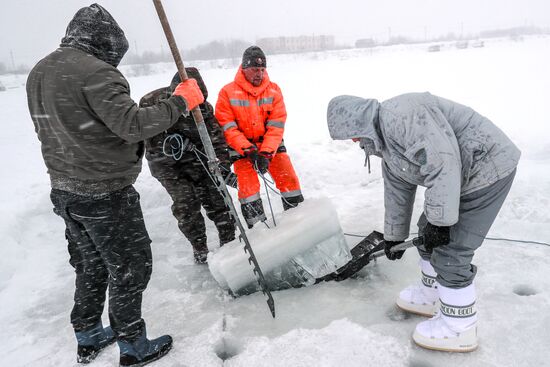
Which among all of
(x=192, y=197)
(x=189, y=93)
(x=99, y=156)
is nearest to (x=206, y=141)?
(x=189, y=93)

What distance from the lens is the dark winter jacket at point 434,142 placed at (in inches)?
67.2

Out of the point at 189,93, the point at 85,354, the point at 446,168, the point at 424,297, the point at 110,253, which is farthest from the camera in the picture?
the point at 424,297

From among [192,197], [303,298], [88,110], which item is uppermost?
[88,110]

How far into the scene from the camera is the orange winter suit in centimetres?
314

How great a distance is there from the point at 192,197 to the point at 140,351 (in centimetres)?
135

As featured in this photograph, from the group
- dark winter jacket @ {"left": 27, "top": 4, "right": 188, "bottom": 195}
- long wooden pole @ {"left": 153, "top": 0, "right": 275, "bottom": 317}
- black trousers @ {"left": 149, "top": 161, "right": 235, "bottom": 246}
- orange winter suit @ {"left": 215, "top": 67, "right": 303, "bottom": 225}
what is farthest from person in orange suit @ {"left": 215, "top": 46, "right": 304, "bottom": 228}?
dark winter jacket @ {"left": 27, "top": 4, "right": 188, "bottom": 195}

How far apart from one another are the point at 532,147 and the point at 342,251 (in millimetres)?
A: 3920

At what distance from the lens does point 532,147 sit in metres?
5.13

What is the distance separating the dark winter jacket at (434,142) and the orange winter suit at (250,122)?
1.33m

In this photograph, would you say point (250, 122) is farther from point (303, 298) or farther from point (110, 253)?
point (110, 253)

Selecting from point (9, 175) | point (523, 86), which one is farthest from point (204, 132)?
point (523, 86)

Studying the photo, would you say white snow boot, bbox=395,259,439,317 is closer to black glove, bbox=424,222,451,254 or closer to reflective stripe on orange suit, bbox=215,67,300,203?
black glove, bbox=424,222,451,254

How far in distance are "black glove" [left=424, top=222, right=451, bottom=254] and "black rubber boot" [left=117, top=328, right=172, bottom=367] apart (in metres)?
1.66

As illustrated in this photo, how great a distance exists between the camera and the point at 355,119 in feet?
6.14
